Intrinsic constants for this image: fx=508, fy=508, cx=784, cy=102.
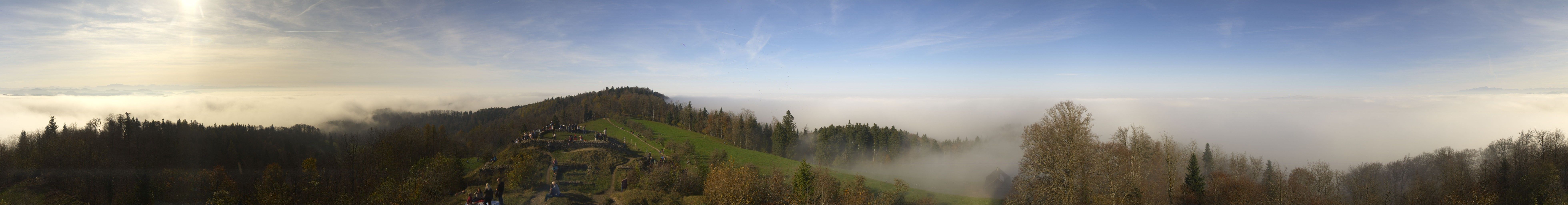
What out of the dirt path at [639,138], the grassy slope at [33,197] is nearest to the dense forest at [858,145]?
the dirt path at [639,138]

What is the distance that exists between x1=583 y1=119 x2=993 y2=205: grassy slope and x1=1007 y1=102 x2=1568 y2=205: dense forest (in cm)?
1257

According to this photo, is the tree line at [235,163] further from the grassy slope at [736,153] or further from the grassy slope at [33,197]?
the grassy slope at [736,153]

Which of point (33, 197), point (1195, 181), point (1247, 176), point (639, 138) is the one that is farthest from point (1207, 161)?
point (33, 197)

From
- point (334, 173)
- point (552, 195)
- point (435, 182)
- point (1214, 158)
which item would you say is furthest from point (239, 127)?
point (1214, 158)

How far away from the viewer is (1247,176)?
5972 centimetres

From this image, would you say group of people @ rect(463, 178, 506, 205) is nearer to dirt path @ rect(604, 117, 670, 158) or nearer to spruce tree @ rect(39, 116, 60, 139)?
dirt path @ rect(604, 117, 670, 158)

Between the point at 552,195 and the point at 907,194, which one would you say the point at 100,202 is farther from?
the point at 907,194

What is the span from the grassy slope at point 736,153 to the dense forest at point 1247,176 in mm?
12573

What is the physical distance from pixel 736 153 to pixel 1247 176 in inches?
2392

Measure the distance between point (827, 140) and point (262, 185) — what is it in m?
62.8

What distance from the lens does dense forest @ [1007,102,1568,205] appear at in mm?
22453

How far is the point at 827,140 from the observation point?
80.5 m

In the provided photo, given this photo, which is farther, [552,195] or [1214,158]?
[1214,158]

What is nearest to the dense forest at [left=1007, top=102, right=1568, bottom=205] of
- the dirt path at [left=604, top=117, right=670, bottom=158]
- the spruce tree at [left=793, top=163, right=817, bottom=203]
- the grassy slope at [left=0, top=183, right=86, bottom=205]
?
the spruce tree at [left=793, top=163, right=817, bottom=203]
